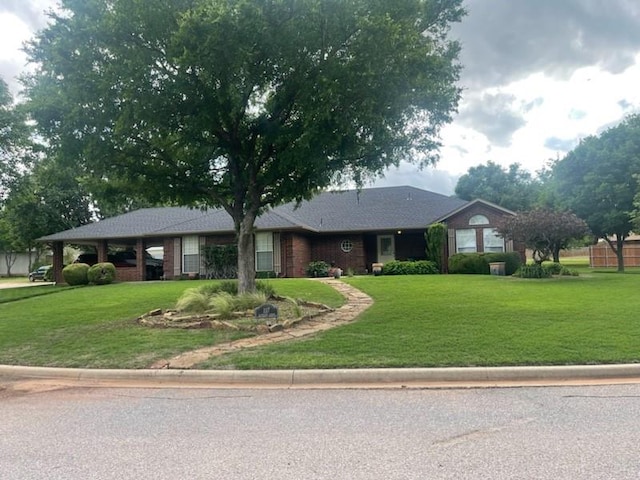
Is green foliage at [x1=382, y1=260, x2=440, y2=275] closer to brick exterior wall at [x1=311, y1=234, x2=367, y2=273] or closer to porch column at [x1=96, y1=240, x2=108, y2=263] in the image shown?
brick exterior wall at [x1=311, y1=234, x2=367, y2=273]

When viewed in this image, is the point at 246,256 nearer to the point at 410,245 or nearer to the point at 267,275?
the point at 267,275

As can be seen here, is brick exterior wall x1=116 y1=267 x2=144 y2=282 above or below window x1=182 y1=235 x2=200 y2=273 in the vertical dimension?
below

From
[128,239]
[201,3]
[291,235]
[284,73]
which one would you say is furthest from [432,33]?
[128,239]

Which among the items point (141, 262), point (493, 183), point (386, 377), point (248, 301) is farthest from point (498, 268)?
point (493, 183)

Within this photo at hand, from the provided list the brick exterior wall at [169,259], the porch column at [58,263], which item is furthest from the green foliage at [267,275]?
the porch column at [58,263]

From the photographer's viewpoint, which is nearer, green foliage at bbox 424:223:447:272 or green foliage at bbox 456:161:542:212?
green foliage at bbox 424:223:447:272

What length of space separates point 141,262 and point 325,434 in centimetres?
2334

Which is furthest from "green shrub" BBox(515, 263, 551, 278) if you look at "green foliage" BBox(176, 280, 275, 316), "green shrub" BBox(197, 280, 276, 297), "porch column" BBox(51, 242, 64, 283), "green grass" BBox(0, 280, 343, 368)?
"porch column" BBox(51, 242, 64, 283)

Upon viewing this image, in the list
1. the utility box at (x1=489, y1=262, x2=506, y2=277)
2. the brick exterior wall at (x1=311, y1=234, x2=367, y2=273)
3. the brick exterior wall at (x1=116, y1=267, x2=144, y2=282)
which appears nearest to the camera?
the utility box at (x1=489, y1=262, x2=506, y2=277)

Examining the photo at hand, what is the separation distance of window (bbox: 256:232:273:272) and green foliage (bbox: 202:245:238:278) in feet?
3.65

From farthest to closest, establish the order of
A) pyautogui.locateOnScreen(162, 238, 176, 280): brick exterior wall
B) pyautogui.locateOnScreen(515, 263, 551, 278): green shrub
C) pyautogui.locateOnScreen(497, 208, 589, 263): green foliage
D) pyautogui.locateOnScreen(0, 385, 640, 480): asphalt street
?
pyautogui.locateOnScreen(162, 238, 176, 280): brick exterior wall < pyautogui.locateOnScreen(515, 263, 551, 278): green shrub < pyautogui.locateOnScreen(497, 208, 589, 263): green foliage < pyautogui.locateOnScreen(0, 385, 640, 480): asphalt street

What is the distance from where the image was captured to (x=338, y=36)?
9312mm

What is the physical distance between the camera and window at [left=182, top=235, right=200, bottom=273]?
24.5m

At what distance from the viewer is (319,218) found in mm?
26781
